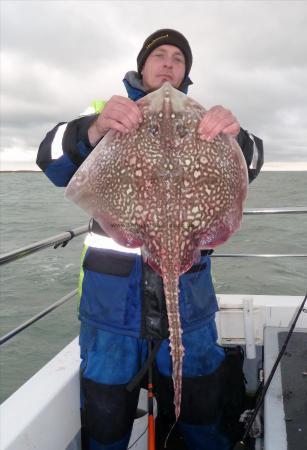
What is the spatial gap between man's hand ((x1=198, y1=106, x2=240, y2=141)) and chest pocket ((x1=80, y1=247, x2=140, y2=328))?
2.65 ft

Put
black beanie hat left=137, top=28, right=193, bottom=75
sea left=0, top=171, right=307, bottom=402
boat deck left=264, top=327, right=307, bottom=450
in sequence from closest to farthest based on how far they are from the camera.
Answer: boat deck left=264, top=327, right=307, bottom=450
black beanie hat left=137, top=28, right=193, bottom=75
sea left=0, top=171, right=307, bottom=402

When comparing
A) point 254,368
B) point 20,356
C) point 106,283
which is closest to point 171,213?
point 106,283

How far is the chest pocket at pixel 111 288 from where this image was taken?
2.25 meters

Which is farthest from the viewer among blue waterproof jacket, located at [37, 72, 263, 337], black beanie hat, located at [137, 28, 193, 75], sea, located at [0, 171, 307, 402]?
sea, located at [0, 171, 307, 402]

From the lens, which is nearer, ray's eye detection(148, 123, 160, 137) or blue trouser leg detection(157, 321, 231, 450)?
ray's eye detection(148, 123, 160, 137)

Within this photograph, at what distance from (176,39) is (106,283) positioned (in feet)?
5.31

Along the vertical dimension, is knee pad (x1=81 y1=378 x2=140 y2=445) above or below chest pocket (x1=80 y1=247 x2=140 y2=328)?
below

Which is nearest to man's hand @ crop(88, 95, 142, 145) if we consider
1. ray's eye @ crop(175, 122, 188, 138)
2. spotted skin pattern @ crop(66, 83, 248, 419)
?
spotted skin pattern @ crop(66, 83, 248, 419)

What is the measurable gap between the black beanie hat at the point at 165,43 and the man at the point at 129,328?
0.54ft

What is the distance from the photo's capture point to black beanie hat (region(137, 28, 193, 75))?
2.63 meters

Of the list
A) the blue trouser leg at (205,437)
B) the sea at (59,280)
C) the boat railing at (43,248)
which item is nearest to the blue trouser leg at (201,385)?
the blue trouser leg at (205,437)

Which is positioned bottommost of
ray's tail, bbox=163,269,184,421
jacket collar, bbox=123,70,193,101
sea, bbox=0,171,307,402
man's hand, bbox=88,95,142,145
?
sea, bbox=0,171,307,402

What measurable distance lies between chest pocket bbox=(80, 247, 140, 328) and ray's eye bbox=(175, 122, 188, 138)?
30.1 inches

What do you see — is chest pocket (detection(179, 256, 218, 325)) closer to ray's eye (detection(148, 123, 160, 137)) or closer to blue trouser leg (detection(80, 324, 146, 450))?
blue trouser leg (detection(80, 324, 146, 450))
